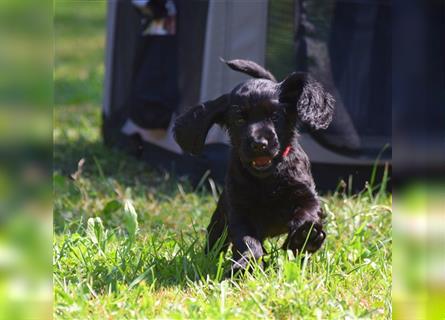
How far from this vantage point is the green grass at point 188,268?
264 cm

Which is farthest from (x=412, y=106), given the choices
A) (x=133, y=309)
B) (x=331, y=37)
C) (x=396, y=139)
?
(x=331, y=37)

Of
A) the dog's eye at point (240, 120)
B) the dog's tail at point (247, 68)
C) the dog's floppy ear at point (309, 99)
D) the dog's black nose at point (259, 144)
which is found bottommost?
the dog's black nose at point (259, 144)

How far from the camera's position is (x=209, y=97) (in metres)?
5.33

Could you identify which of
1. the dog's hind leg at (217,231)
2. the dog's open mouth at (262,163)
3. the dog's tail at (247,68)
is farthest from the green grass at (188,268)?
the dog's tail at (247,68)

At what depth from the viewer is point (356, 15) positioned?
5.18m

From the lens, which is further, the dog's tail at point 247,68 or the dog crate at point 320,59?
the dog crate at point 320,59

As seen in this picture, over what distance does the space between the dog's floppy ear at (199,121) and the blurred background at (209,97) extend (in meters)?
1.06

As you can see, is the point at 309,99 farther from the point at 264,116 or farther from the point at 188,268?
the point at 188,268

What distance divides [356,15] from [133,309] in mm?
3103

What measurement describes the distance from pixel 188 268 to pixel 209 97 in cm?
233

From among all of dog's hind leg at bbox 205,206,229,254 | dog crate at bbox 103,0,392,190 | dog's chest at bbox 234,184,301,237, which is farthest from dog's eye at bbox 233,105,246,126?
dog crate at bbox 103,0,392,190

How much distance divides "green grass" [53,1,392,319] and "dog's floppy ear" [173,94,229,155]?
406 mm

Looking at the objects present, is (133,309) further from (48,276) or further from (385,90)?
(385,90)

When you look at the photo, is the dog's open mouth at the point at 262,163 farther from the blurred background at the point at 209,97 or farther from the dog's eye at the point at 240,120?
the blurred background at the point at 209,97
